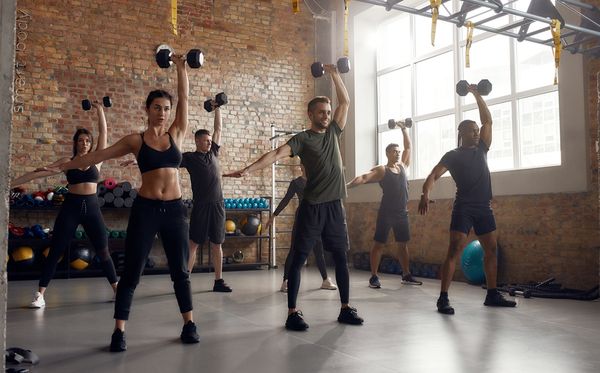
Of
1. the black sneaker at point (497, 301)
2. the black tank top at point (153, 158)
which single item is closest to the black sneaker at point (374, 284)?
the black sneaker at point (497, 301)

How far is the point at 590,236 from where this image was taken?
5.06 meters

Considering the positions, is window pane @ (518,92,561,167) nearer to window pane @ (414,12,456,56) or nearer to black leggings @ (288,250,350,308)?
window pane @ (414,12,456,56)

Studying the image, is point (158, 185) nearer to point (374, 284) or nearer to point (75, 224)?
point (75, 224)

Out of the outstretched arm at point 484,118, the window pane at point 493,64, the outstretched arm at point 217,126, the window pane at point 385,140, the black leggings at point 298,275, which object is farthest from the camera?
the window pane at point 385,140

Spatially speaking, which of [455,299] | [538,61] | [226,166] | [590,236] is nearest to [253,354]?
[455,299]

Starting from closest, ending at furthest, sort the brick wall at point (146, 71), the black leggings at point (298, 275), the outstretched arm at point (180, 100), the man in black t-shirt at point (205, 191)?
the outstretched arm at point (180, 100)
the black leggings at point (298, 275)
the man in black t-shirt at point (205, 191)
the brick wall at point (146, 71)

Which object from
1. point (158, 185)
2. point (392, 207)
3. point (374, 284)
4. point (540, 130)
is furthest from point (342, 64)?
point (540, 130)

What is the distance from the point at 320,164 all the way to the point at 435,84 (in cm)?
454

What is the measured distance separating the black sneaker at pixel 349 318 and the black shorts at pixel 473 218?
1138mm

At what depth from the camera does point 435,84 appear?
7551 mm

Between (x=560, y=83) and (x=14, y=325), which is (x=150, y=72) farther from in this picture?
(x=560, y=83)

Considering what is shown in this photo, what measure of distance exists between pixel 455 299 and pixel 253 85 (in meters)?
5.06

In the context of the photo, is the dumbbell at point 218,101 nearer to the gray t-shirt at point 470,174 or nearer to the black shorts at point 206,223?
the black shorts at point 206,223

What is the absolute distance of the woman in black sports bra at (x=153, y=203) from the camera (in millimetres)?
2924
